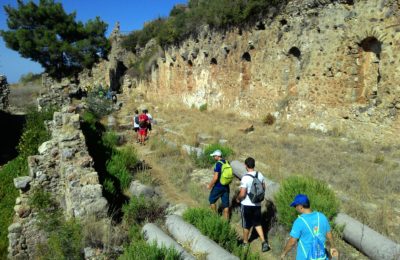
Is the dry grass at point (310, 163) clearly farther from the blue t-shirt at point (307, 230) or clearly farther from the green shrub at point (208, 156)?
the blue t-shirt at point (307, 230)

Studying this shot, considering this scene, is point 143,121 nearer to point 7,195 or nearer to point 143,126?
point 143,126

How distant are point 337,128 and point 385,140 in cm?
182

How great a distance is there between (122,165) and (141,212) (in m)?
2.83

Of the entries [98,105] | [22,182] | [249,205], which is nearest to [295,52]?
[249,205]

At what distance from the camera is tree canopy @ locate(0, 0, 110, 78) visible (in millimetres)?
32031

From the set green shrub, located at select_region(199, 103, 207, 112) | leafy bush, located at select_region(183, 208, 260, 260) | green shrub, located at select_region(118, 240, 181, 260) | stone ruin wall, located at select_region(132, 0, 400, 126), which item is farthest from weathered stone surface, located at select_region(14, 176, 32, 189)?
green shrub, located at select_region(199, 103, 207, 112)

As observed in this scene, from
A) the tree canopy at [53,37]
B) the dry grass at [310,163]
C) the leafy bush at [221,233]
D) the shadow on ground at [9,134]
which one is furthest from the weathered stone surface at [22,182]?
the tree canopy at [53,37]

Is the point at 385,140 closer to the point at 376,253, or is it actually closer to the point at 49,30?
the point at 376,253

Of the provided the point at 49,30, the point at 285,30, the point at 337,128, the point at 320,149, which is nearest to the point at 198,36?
the point at 285,30

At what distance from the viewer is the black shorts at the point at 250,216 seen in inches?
224

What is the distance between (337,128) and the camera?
12422 millimetres

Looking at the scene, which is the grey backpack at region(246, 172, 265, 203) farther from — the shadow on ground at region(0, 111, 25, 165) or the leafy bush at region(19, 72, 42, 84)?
the leafy bush at region(19, 72, 42, 84)

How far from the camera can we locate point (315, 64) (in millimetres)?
13445

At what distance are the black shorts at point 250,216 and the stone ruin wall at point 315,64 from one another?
714cm
